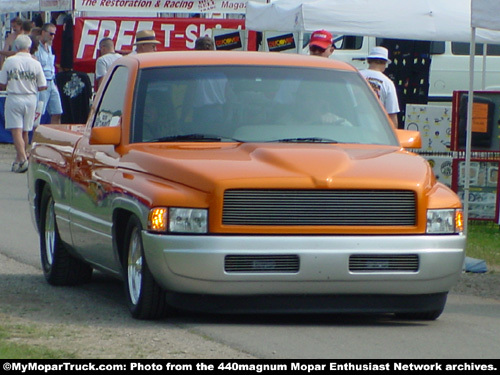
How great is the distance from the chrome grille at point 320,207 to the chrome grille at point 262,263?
0.19m

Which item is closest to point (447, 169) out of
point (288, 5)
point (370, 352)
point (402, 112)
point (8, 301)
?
point (288, 5)

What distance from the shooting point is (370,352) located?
6.42m

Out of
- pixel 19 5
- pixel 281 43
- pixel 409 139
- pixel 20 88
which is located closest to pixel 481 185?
pixel 409 139

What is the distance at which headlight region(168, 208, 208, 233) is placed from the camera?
6.91m

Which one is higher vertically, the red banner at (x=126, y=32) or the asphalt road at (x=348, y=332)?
the red banner at (x=126, y=32)

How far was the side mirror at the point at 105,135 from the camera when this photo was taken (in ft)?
25.3

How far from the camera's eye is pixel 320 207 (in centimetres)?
702

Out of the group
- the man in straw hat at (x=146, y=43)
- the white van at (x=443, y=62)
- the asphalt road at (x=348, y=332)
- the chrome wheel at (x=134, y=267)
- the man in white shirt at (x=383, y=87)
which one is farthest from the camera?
the white van at (x=443, y=62)

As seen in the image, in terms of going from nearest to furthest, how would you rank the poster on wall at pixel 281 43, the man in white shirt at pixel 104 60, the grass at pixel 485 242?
the grass at pixel 485 242 < the man in white shirt at pixel 104 60 < the poster on wall at pixel 281 43

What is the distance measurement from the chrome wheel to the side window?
102 cm

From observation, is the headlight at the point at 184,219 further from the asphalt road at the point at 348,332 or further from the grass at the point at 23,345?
the grass at the point at 23,345

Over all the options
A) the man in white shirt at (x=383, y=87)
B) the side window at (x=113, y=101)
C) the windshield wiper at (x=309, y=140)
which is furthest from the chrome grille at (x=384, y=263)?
the man in white shirt at (x=383, y=87)

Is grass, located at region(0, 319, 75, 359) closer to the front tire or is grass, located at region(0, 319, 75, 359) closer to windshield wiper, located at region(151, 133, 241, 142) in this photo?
the front tire

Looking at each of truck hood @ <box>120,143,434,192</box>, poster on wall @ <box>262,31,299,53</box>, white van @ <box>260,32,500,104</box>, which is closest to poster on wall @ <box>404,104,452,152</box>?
poster on wall @ <box>262,31,299,53</box>
